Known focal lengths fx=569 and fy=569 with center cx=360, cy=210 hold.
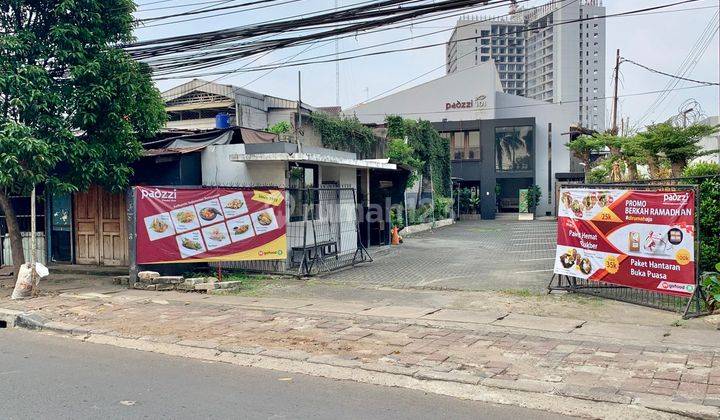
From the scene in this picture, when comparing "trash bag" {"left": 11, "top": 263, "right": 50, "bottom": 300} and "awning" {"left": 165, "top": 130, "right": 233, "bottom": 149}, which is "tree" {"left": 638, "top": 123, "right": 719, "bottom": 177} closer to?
"awning" {"left": 165, "top": 130, "right": 233, "bottom": 149}

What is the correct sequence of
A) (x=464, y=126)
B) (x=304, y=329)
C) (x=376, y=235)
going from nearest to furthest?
(x=304, y=329), (x=376, y=235), (x=464, y=126)

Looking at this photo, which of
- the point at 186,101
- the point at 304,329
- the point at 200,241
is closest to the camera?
the point at 304,329

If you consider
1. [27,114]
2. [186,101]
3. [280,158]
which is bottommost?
[280,158]

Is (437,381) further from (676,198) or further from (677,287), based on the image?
(676,198)

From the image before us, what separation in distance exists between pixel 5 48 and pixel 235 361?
8.63 m

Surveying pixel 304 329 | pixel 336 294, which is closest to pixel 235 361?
pixel 304 329

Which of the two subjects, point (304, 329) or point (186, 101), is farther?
point (186, 101)

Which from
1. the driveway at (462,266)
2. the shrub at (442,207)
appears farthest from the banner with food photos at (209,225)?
the shrub at (442,207)

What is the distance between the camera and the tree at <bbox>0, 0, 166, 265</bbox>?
11.3m

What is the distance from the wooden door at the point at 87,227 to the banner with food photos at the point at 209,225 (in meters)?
4.13

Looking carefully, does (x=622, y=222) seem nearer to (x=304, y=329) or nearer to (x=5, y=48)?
(x=304, y=329)

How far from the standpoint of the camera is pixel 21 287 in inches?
456

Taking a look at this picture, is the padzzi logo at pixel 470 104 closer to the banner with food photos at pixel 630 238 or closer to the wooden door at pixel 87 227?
the wooden door at pixel 87 227

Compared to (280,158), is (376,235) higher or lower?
lower
